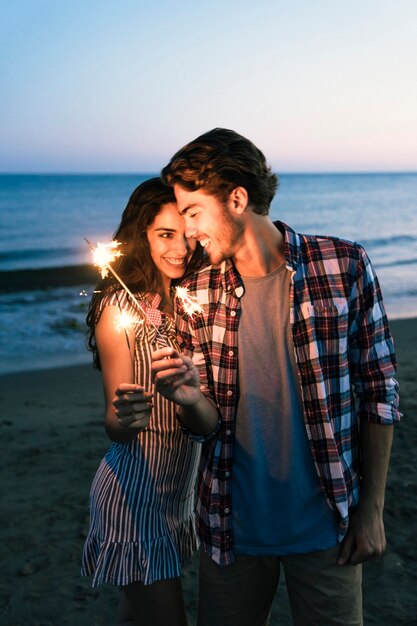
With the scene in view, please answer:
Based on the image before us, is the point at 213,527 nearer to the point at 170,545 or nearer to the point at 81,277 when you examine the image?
the point at 170,545

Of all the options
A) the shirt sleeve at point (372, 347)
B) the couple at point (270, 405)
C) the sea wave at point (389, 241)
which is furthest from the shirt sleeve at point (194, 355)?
the sea wave at point (389, 241)

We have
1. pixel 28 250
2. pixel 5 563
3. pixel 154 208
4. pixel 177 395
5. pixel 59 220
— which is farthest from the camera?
pixel 59 220

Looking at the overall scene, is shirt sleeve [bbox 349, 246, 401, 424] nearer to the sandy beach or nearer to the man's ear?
the man's ear

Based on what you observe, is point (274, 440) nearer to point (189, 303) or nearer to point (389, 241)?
point (189, 303)

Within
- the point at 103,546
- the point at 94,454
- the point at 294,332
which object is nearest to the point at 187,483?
the point at 103,546

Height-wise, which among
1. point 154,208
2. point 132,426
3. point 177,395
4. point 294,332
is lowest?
point 132,426

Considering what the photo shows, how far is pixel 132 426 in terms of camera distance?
2.51m

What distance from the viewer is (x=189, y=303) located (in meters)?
2.70

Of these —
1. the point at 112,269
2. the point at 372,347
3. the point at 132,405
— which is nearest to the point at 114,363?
the point at 132,405

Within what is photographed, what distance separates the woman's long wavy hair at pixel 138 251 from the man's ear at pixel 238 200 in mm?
452

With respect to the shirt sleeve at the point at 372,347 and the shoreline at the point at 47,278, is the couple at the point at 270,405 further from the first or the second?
the shoreline at the point at 47,278

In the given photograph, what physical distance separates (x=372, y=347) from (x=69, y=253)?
24877 mm

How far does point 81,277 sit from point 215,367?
1878cm

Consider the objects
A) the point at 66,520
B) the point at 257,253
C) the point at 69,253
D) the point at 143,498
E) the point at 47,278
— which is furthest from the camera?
the point at 69,253
